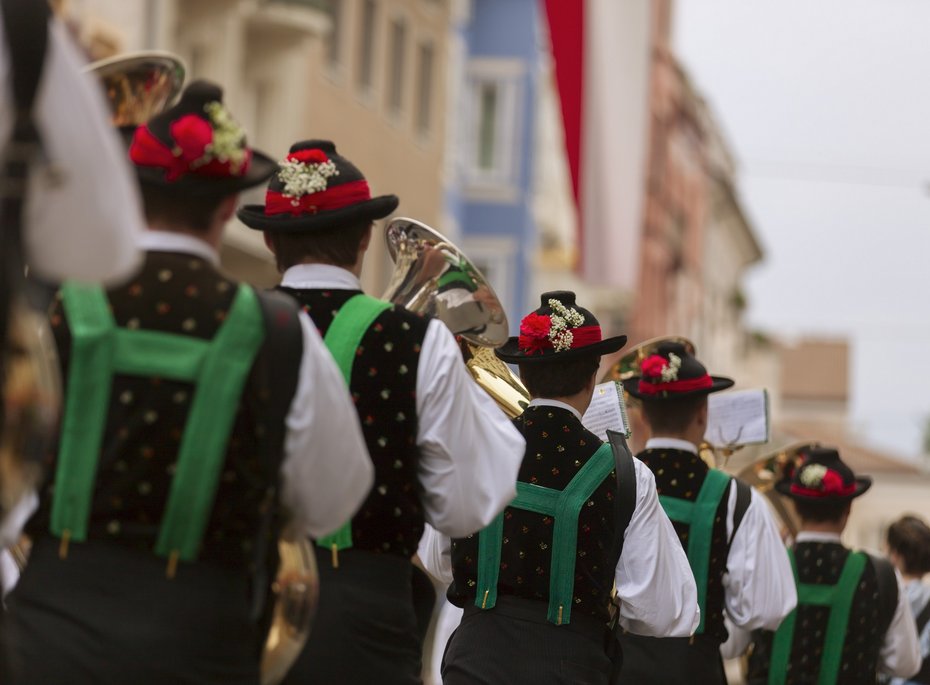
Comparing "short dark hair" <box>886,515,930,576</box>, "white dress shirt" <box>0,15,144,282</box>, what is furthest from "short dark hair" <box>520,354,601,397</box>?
"short dark hair" <box>886,515,930,576</box>

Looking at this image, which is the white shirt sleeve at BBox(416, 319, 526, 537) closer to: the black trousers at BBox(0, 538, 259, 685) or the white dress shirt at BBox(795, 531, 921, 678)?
the black trousers at BBox(0, 538, 259, 685)

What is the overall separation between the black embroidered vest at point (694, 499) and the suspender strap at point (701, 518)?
1cm

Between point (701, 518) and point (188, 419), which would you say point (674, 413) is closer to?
point (701, 518)

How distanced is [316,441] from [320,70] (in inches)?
809

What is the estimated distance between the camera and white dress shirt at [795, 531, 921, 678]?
880 cm

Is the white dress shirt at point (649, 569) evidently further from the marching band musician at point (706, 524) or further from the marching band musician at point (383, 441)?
the marching band musician at point (383, 441)

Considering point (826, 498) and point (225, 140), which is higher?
point (225, 140)

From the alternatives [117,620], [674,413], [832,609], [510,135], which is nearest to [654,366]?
[674,413]

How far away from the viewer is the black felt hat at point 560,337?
20.6 ft

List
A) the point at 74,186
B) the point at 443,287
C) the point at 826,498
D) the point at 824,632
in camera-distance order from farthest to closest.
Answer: the point at 826,498
the point at 824,632
the point at 443,287
the point at 74,186

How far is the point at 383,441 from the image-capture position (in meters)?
4.91

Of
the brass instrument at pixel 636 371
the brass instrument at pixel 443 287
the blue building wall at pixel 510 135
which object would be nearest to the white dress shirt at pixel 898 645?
the brass instrument at pixel 636 371

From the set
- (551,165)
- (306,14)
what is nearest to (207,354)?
(306,14)

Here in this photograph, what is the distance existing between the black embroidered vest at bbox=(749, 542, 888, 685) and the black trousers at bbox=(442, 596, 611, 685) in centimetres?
263
